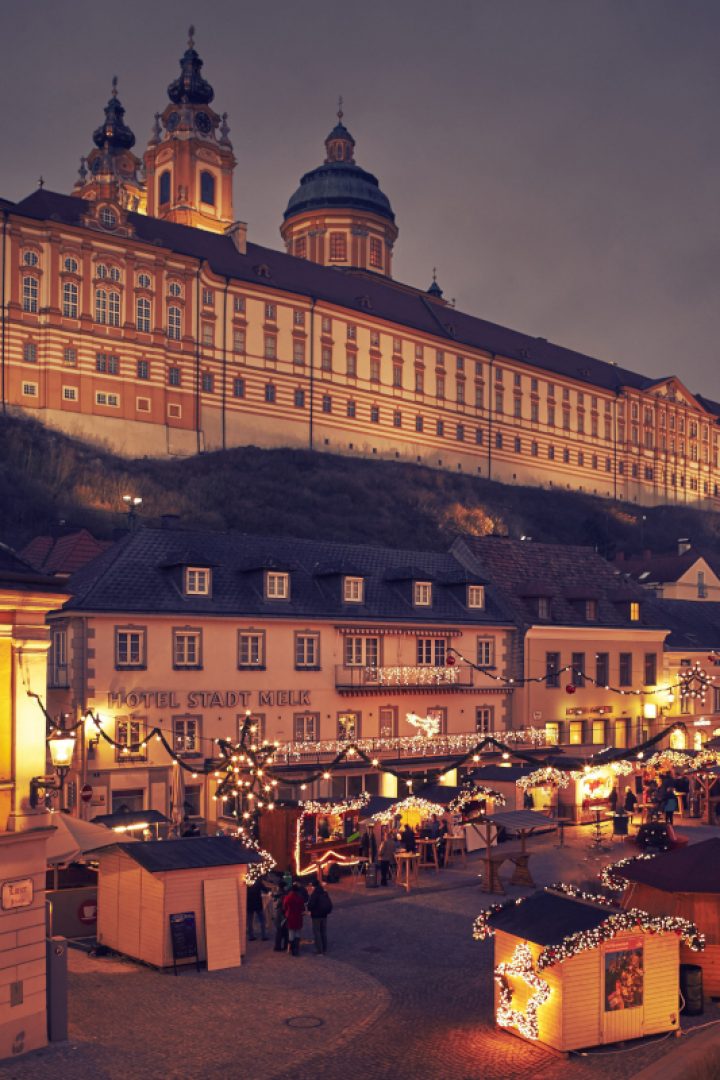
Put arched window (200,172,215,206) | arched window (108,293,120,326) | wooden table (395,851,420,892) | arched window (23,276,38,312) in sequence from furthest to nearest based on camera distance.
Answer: arched window (200,172,215,206)
arched window (108,293,120,326)
arched window (23,276,38,312)
wooden table (395,851,420,892)

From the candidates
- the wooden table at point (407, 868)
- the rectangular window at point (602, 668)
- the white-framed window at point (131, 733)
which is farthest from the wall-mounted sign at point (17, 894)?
the rectangular window at point (602, 668)

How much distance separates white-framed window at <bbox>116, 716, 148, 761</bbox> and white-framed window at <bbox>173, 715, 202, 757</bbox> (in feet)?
3.72

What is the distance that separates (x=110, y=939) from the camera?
76.2ft

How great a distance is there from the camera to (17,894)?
17.5 metres

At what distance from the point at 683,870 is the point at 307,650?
22510mm

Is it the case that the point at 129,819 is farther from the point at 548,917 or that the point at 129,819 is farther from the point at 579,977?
the point at 579,977

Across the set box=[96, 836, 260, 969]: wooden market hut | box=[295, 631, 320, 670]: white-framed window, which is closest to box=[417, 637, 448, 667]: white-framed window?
box=[295, 631, 320, 670]: white-framed window

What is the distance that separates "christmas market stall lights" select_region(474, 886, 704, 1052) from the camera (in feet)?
57.0

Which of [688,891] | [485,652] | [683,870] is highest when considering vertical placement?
[485,652]

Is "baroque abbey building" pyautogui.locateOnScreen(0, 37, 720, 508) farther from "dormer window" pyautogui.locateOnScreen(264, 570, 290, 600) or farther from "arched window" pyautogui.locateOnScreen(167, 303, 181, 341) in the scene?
"dormer window" pyautogui.locateOnScreen(264, 570, 290, 600)

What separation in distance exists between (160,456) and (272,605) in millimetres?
46505

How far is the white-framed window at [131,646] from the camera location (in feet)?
122

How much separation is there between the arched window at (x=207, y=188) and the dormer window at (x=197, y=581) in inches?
3394

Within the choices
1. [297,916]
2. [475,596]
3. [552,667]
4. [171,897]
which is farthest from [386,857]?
[552,667]
